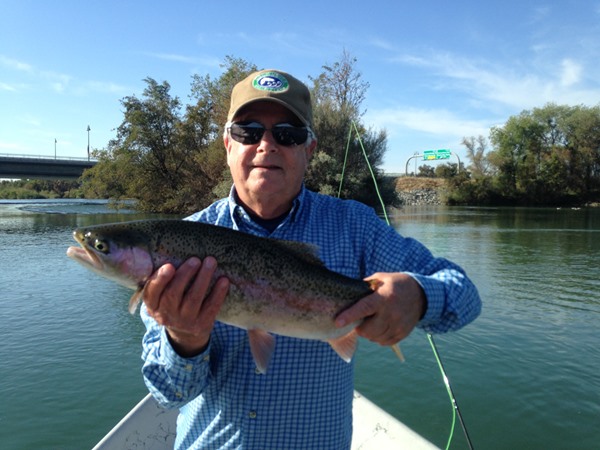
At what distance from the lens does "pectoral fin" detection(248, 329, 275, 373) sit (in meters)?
2.32

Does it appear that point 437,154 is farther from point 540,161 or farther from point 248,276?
point 248,276

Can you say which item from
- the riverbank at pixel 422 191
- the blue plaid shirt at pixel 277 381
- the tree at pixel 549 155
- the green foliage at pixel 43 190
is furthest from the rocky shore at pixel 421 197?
the green foliage at pixel 43 190

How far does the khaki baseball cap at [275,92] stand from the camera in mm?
2717

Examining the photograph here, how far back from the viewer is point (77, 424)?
6852 mm

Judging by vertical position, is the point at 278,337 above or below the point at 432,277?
below

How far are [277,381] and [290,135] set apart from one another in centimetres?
143

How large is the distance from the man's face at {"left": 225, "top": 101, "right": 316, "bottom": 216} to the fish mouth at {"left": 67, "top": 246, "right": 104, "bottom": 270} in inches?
35.5

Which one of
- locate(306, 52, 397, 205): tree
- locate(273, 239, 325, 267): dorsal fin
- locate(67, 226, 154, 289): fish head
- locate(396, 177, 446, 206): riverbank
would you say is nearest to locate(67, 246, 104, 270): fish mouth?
locate(67, 226, 154, 289): fish head

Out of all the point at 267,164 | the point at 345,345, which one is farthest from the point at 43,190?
the point at 345,345

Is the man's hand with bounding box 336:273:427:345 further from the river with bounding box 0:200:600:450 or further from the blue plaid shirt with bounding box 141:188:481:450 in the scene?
the river with bounding box 0:200:600:450

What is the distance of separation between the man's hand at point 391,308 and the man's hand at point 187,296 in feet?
2.22

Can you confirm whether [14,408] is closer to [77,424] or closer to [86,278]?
[77,424]

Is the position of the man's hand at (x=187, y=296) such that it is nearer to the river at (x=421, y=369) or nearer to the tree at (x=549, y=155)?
the river at (x=421, y=369)

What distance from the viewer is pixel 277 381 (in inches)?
96.3
